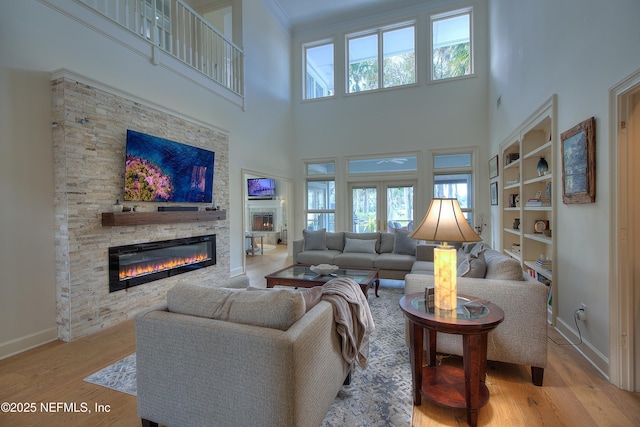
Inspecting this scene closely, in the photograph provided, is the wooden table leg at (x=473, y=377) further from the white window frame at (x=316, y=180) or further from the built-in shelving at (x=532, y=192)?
the white window frame at (x=316, y=180)

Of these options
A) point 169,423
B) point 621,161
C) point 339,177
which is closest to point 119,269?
point 169,423

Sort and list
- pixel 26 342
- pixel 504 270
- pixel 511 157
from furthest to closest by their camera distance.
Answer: pixel 511 157 → pixel 26 342 → pixel 504 270

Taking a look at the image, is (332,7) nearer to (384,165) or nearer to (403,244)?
(384,165)

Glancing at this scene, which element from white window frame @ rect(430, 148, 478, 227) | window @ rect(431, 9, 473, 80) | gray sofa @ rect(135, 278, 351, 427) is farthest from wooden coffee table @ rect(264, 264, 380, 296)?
window @ rect(431, 9, 473, 80)

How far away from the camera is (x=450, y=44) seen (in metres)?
6.69

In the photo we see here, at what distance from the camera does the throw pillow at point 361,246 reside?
530 centimetres

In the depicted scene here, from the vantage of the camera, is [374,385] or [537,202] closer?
[374,385]

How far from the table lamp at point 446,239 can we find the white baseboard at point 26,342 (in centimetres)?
353

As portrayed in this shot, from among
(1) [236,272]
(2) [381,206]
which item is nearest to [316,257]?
(1) [236,272]

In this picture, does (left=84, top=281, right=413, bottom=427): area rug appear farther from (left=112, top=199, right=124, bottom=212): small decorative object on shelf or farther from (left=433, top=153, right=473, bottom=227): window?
(left=433, top=153, right=473, bottom=227): window

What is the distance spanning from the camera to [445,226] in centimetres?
199

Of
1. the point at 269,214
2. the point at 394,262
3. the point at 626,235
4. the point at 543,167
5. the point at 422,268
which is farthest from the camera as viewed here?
the point at 269,214

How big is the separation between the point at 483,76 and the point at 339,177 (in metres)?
3.73

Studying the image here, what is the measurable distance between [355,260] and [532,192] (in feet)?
8.66
